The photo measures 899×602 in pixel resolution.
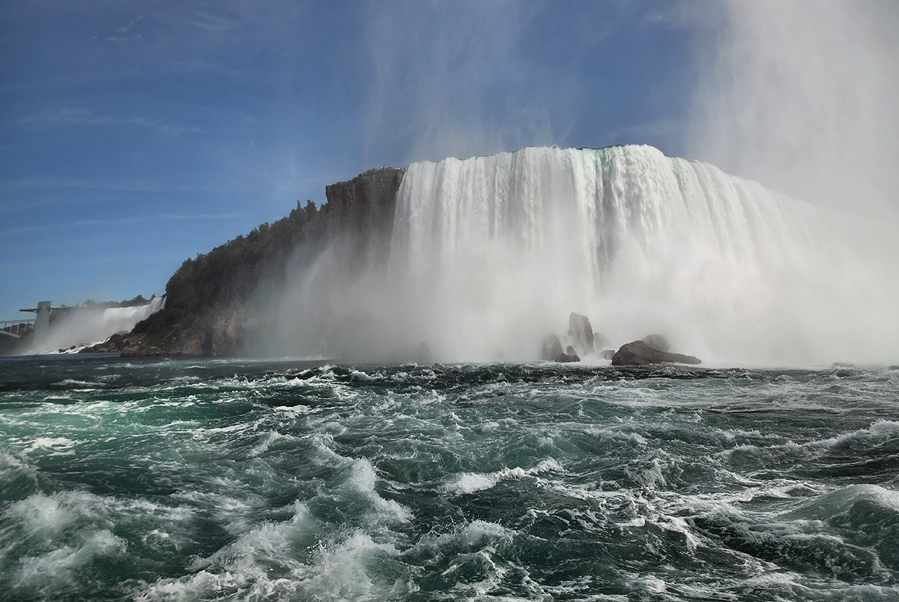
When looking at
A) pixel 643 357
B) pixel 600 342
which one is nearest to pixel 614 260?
pixel 600 342

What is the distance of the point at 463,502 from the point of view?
20.9ft

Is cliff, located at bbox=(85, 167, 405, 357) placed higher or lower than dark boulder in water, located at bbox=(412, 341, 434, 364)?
higher

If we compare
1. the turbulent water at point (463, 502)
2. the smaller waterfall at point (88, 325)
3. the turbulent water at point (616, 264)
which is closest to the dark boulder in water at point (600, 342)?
the turbulent water at point (616, 264)

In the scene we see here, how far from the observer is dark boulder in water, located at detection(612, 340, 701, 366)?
2198 cm

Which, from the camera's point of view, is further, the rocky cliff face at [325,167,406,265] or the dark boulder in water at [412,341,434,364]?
the rocky cliff face at [325,167,406,265]

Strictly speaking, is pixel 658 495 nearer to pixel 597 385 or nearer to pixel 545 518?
pixel 545 518

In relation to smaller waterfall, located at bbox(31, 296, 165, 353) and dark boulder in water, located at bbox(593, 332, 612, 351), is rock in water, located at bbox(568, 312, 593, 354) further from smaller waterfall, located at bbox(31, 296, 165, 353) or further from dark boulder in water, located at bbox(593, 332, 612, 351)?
smaller waterfall, located at bbox(31, 296, 165, 353)

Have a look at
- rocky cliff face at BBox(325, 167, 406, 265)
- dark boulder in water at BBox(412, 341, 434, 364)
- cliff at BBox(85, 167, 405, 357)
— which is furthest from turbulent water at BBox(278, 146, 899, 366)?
cliff at BBox(85, 167, 405, 357)

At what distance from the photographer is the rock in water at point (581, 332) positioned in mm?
26547

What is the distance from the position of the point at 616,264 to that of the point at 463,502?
1060 inches

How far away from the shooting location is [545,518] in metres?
5.75

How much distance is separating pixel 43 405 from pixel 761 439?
58.8 ft

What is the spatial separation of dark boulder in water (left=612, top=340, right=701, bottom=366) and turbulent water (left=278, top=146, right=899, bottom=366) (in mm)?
3290

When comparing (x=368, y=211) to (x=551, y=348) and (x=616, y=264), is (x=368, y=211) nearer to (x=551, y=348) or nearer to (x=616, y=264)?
(x=616, y=264)
